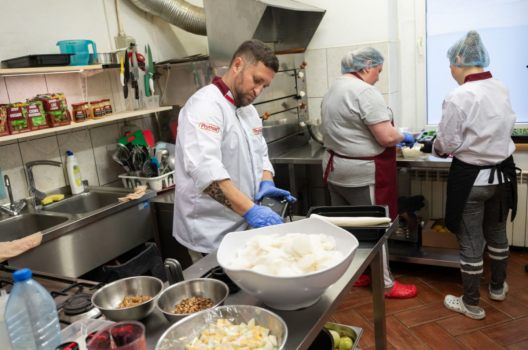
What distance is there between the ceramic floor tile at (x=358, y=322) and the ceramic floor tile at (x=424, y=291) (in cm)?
45

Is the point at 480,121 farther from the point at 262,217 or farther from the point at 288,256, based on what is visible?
the point at 288,256

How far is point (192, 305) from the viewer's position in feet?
3.60

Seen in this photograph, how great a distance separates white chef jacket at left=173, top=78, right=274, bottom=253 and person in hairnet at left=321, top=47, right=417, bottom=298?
2.43 feet

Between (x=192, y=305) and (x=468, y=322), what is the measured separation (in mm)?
1974

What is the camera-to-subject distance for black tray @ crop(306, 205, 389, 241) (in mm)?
1457

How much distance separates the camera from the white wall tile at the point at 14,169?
→ 2.32 m

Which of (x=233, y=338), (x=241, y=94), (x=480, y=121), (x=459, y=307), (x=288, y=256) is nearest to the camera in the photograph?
(x=233, y=338)

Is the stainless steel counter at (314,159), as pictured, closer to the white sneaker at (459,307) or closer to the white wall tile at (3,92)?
the white sneaker at (459,307)

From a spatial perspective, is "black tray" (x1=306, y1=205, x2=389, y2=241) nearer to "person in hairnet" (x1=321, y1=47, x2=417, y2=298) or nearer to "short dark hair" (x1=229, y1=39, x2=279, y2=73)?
"short dark hair" (x1=229, y1=39, x2=279, y2=73)

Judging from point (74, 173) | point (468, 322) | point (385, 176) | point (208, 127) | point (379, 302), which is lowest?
point (468, 322)

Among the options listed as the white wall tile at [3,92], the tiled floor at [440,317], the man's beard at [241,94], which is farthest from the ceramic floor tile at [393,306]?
the white wall tile at [3,92]

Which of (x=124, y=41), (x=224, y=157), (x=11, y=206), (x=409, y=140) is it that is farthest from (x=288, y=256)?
(x=124, y=41)

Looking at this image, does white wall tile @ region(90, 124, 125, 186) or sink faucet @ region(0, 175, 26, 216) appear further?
white wall tile @ region(90, 124, 125, 186)

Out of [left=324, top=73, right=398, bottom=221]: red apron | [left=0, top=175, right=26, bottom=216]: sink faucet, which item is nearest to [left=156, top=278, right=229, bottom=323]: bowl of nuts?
[left=0, top=175, right=26, bottom=216]: sink faucet
